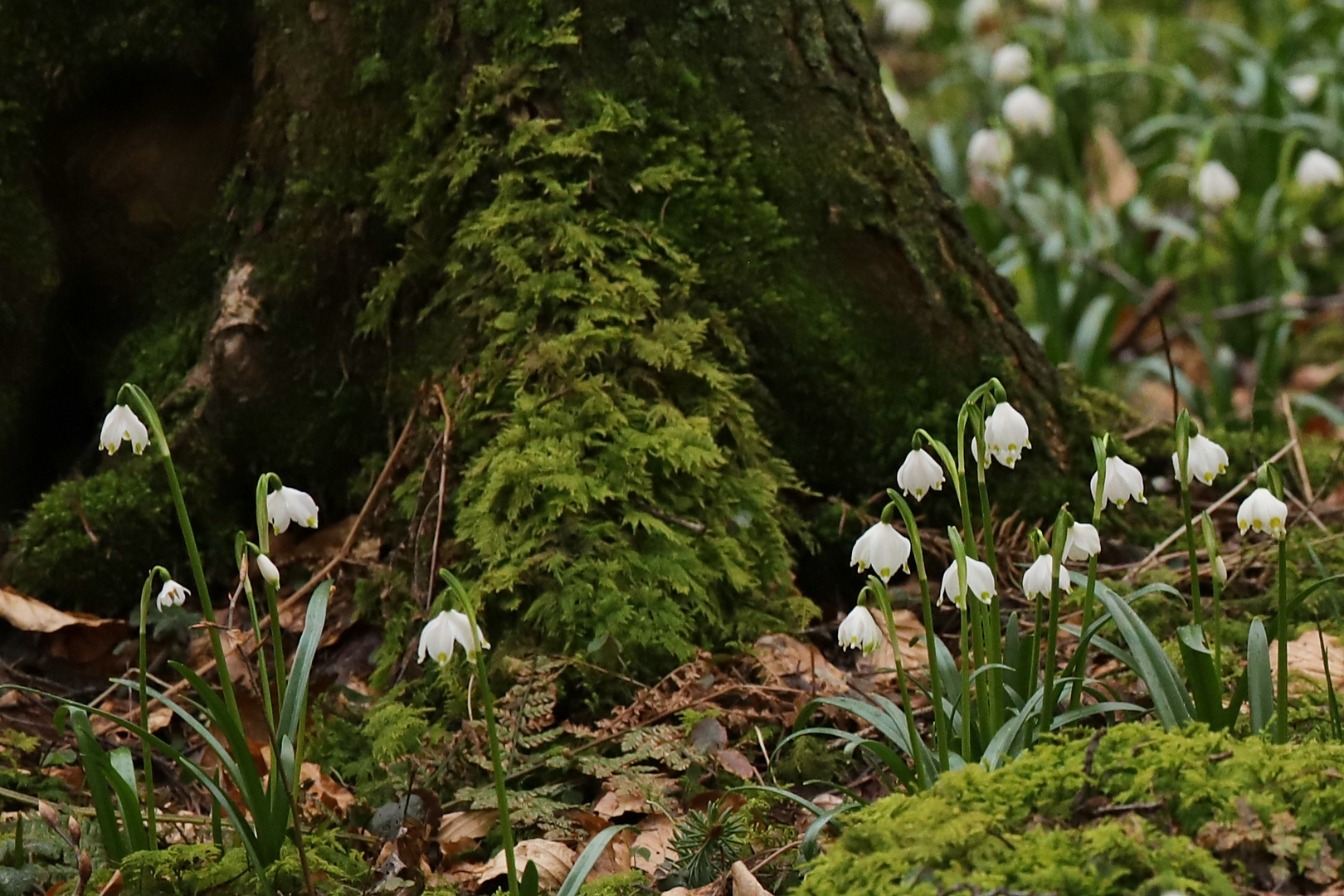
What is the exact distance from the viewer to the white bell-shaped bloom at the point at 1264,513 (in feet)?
5.80

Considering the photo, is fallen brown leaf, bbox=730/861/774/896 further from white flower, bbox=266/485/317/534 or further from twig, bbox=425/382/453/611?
twig, bbox=425/382/453/611

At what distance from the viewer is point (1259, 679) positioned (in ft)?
6.10

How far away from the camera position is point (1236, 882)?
1.46 m

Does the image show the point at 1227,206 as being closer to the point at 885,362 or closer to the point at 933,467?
the point at 885,362

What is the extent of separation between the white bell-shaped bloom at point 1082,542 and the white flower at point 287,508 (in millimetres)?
1102

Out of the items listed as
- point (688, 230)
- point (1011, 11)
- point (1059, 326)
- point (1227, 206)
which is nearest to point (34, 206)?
point (688, 230)

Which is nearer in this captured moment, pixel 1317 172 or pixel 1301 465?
pixel 1301 465

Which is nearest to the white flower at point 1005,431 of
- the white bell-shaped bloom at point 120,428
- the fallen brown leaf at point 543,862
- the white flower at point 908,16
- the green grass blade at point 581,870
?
the green grass blade at point 581,870

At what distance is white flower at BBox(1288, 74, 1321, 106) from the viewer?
5929mm

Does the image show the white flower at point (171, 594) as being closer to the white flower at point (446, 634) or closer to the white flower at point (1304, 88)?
the white flower at point (446, 634)

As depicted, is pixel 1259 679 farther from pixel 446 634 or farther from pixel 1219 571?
pixel 446 634

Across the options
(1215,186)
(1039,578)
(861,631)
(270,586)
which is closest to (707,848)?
(861,631)

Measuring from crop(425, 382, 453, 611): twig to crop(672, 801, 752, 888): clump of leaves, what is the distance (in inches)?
34.2

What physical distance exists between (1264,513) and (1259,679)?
27 cm
